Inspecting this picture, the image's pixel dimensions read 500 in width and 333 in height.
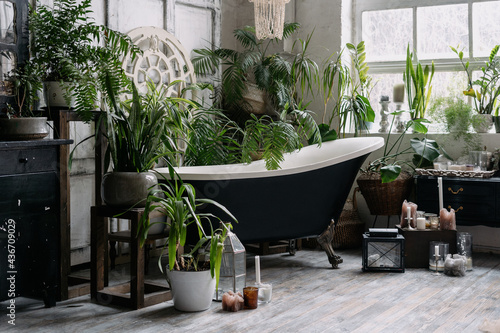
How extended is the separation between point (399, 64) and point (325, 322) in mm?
3283

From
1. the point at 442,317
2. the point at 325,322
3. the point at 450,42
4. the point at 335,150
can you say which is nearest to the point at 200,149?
the point at 335,150

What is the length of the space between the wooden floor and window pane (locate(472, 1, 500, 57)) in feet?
7.03

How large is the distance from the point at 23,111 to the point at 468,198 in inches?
132

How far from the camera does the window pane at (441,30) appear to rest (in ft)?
18.2

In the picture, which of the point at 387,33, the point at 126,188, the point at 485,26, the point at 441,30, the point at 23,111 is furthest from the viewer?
the point at 387,33

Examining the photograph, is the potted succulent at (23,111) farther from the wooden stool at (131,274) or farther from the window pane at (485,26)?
the window pane at (485,26)

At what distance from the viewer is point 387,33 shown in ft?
19.3

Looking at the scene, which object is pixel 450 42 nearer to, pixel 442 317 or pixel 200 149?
pixel 200 149

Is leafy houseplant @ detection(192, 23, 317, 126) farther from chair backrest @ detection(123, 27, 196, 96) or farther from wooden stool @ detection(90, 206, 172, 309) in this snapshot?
wooden stool @ detection(90, 206, 172, 309)

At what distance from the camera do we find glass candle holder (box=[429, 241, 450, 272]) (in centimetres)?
439

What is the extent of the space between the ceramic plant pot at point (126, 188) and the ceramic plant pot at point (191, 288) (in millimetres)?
469

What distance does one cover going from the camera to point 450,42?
561 centimetres

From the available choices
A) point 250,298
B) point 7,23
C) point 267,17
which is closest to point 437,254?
point 250,298

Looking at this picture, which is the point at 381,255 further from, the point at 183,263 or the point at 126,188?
the point at 126,188
